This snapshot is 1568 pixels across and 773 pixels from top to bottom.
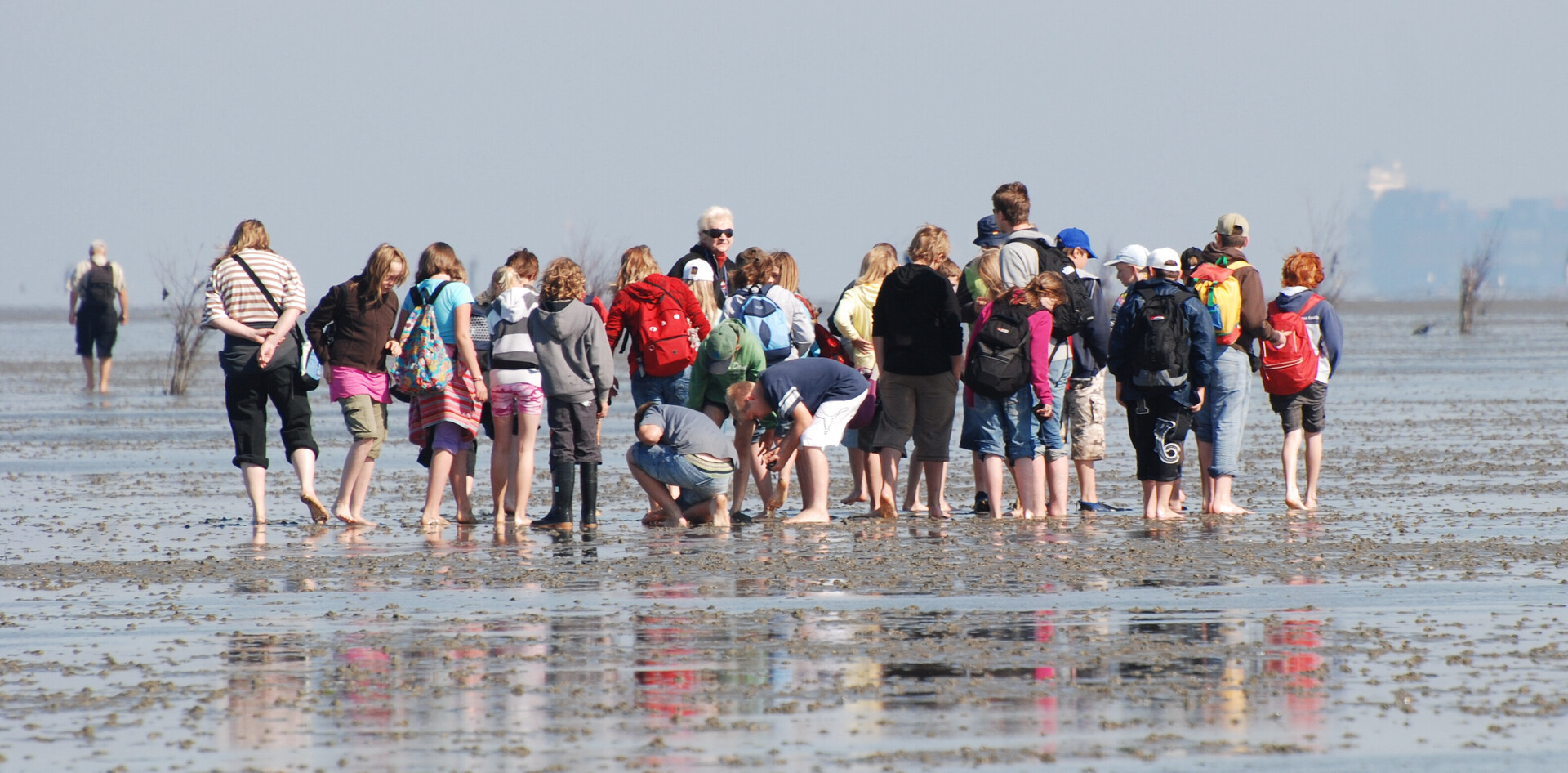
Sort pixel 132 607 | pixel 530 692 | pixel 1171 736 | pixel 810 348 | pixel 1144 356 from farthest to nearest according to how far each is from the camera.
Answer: pixel 810 348 → pixel 1144 356 → pixel 132 607 → pixel 530 692 → pixel 1171 736

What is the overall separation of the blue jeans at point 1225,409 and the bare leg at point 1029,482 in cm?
93

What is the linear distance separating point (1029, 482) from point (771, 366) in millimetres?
1623

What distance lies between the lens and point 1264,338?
10727 mm

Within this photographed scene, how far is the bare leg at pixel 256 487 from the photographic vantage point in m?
10.8

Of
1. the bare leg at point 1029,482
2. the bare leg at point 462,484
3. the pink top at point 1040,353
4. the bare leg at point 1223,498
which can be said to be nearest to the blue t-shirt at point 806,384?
the pink top at point 1040,353

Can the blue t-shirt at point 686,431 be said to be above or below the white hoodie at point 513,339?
below

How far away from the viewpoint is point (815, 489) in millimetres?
10648

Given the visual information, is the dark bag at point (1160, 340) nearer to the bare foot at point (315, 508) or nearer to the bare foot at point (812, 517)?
the bare foot at point (812, 517)

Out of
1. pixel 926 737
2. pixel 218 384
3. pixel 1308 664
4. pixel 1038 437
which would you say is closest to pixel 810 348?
pixel 1038 437

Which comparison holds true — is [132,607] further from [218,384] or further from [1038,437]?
[218,384]

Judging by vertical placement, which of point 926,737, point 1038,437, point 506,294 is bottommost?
point 926,737

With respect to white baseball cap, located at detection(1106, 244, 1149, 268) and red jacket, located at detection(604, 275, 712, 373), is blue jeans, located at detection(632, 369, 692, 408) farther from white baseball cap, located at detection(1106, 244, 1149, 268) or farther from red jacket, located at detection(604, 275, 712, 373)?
white baseball cap, located at detection(1106, 244, 1149, 268)

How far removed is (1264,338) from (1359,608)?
3656mm

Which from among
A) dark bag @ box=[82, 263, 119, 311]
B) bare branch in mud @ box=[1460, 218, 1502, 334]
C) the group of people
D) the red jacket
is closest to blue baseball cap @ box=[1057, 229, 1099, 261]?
the group of people
